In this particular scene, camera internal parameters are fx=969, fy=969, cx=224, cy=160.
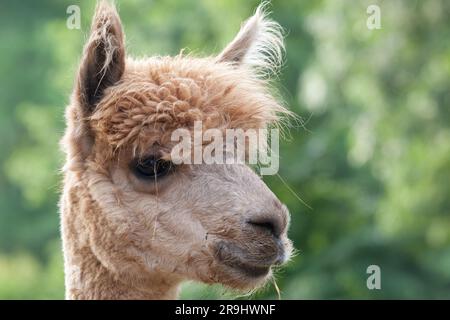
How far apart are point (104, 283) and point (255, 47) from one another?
187cm

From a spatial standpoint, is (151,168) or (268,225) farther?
(151,168)

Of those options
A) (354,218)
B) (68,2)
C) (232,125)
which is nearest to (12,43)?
(68,2)

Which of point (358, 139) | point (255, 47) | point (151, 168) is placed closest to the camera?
point (151, 168)

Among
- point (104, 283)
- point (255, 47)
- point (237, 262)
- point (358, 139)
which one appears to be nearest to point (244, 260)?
point (237, 262)

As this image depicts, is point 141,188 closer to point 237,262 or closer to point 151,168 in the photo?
point 151,168

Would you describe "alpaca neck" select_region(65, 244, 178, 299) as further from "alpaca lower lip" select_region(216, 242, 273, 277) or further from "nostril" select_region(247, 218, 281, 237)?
"nostril" select_region(247, 218, 281, 237)

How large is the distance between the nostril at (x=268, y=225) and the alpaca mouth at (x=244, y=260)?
0.12 meters

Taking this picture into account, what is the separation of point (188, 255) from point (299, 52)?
40.1 ft

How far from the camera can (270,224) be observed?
5023 mm

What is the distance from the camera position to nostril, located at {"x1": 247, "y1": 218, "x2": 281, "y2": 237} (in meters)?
5.01

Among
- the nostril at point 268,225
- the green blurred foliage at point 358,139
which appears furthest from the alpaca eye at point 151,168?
Answer: the green blurred foliage at point 358,139

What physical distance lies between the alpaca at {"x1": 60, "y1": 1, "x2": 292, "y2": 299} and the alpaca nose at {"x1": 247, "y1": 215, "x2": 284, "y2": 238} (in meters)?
0.11

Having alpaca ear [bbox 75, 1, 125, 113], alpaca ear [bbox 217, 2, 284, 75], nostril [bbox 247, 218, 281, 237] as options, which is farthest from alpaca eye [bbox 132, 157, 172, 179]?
alpaca ear [bbox 217, 2, 284, 75]
